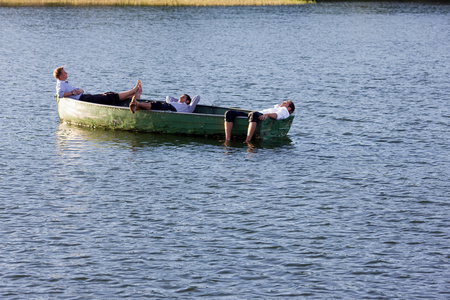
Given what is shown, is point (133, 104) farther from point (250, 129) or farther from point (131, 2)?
point (131, 2)

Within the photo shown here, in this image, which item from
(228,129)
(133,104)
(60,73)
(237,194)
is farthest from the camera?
(60,73)

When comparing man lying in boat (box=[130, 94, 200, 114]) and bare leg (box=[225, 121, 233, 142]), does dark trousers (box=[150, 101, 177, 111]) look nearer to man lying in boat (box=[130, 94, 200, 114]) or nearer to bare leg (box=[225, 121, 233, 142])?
man lying in boat (box=[130, 94, 200, 114])

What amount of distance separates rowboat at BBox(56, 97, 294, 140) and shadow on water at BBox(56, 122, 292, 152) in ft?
0.44

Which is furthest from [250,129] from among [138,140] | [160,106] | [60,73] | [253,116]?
[60,73]

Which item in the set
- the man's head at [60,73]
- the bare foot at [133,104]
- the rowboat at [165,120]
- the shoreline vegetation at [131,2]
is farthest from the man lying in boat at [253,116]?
the shoreline vegetation at [131,2]

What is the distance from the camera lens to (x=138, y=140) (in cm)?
1727

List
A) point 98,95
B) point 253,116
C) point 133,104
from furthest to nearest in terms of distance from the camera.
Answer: point 98,95, point 133,104, point 253,116

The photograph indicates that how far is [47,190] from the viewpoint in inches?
515

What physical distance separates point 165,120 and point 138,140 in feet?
2.72

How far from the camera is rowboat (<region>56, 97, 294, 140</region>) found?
1684cm

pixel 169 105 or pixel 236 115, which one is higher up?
pixel 169 105

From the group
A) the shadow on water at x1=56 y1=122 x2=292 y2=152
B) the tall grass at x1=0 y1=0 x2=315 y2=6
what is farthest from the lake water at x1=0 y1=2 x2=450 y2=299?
the tall grass at x1=0 y1=0 x2=315 y2=6

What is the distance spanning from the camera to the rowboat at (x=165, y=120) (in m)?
16.8

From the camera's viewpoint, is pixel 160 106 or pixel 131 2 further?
pixel 131 2
